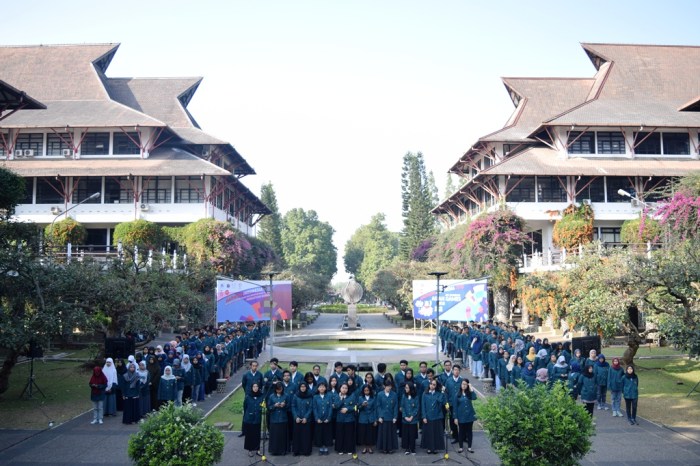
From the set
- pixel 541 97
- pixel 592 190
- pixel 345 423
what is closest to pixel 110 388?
pixel 345 423

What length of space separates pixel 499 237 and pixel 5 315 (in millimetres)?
27347

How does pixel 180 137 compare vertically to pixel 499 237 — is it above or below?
above

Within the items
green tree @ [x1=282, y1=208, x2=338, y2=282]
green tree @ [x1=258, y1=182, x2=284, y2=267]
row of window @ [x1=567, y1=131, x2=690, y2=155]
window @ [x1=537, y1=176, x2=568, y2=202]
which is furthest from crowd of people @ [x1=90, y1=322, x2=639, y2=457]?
green tree @ [x1=282, y1=208, x2=338, y2=282]

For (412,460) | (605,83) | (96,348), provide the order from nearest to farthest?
1. (412,460)
2. (96,348)
3. (605,83)

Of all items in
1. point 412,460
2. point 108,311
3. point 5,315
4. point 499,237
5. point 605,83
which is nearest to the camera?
point 412,460

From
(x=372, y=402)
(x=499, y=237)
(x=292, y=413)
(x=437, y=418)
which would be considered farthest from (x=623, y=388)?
(x=499, y=237)

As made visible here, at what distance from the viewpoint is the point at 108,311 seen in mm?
17391

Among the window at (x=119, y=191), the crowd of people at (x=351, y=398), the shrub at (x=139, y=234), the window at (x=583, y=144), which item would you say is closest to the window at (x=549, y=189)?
the window at (x=583, y=144)

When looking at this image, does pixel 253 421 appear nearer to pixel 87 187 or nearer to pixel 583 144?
pixel 87 187

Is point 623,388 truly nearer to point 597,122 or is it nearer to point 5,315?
point 5,315

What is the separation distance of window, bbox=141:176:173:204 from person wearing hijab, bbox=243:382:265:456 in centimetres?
2969

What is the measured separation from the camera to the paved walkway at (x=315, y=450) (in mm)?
10289

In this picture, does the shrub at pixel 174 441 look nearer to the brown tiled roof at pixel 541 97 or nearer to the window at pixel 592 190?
the window at pixel 592 190

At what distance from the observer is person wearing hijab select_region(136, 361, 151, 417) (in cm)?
1326
